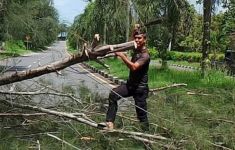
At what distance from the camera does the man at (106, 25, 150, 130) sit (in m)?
7.24

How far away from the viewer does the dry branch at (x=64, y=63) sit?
6309mm

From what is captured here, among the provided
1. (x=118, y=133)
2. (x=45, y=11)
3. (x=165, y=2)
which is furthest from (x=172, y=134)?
(x=45, y=11)

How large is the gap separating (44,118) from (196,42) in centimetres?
4721

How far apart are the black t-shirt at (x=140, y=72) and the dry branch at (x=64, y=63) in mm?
930

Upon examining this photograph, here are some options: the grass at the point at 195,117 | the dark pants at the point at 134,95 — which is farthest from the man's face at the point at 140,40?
the grass at the point at 195,117

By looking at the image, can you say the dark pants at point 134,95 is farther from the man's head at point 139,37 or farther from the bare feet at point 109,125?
the man's head at point 139,37

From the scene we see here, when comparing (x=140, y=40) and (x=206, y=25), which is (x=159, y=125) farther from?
(x=206, y=25)

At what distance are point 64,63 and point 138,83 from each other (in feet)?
5.01

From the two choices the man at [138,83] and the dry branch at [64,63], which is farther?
the man at [138,83]

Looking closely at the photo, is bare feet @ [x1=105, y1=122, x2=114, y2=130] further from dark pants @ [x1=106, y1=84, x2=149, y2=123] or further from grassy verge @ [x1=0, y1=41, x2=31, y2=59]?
grassy verge @ [x1=0, y1=41, x2=31, y2=59]

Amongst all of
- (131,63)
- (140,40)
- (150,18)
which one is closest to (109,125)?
(131,63)

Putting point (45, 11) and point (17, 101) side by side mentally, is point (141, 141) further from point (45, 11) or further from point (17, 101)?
point (45, 11)

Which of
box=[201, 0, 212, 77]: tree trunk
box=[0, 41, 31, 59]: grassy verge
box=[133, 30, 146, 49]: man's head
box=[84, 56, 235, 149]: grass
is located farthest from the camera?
box=[201, 0, 212, 77]: tree trunk

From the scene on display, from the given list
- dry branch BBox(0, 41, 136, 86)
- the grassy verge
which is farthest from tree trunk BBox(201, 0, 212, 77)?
dry branch BBox(0, 41, 136, 86)
